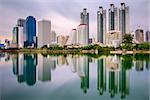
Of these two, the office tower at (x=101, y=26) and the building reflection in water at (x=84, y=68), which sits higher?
the office tower at (x=101, y=26)

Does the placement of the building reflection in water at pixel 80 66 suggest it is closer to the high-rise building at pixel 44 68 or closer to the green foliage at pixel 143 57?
the high-rise building at pixel 44 68

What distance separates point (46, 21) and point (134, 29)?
1.15 meters

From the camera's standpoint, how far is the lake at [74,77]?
314cm

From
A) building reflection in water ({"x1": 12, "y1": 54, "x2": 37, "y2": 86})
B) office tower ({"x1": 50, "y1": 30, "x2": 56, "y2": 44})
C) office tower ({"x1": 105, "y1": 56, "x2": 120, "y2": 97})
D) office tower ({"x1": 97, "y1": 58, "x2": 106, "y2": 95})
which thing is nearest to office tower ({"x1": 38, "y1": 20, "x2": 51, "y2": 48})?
office tower ({"x1": 50, "y1": 30, "x2": 56, "y2": 44})

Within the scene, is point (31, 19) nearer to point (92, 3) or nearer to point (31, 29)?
point (31, 29)

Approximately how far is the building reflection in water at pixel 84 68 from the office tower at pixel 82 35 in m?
0.21

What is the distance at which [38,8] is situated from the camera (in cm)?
335

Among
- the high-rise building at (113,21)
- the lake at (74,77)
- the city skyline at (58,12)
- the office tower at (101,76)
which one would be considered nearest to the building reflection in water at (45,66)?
the lake at (74,77)

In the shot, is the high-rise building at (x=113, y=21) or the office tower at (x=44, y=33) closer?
the office tower at (x=44, y=33)

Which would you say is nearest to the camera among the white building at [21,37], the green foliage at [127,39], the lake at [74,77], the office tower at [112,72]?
the lake at [74,77]

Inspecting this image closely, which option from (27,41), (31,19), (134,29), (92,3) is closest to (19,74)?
(27,41)

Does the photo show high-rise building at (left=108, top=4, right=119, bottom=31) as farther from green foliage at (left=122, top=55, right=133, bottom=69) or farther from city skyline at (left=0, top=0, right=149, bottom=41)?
green foliage at (left=122, top=55, right=133, bottom=69)

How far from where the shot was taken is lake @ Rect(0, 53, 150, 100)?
3.14 meters

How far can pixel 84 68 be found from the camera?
11.9 feet
